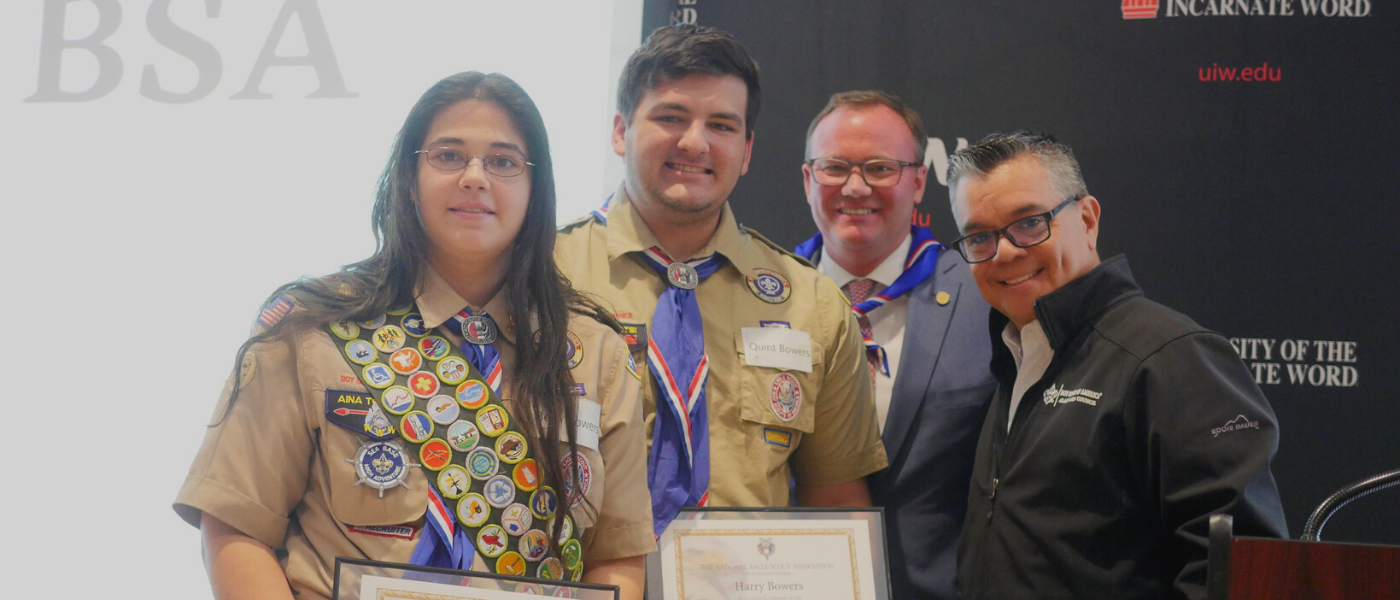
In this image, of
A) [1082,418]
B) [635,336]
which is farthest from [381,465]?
[1082,418]

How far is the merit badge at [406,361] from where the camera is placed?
1858 mm

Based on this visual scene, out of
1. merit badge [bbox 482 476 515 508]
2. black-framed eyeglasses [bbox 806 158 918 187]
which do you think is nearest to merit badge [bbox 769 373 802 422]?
black-framed eyeglasses [bbox 806 158 918 187]

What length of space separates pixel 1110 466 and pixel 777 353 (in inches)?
32.0

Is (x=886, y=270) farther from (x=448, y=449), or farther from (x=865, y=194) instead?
(x=448, y=449)

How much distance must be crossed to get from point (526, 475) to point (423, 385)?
0.25 meters

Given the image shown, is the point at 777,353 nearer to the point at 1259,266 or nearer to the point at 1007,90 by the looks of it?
the point at 1007,90

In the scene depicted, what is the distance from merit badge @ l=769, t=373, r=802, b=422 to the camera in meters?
2.46

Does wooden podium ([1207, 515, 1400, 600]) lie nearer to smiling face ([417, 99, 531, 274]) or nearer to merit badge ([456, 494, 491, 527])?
merit badge ([456, 494, 491, 527])

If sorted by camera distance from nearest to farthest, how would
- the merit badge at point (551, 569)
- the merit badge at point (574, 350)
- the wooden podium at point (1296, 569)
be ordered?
the wooden podium at point (1296, 569), the merit badge at point (551, 569), the merit badge at point (574, 350)

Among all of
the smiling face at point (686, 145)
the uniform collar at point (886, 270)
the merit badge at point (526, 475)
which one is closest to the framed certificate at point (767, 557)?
the merit badge at point (526, 475)

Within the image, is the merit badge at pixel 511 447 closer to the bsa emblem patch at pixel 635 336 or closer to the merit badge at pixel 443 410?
the merit badge at pixel 443 410

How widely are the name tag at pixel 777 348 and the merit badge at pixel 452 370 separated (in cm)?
80

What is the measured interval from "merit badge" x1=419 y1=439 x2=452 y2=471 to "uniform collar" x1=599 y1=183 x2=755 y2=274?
0.81m

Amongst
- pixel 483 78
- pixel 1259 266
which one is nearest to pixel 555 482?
pixel 483 78
